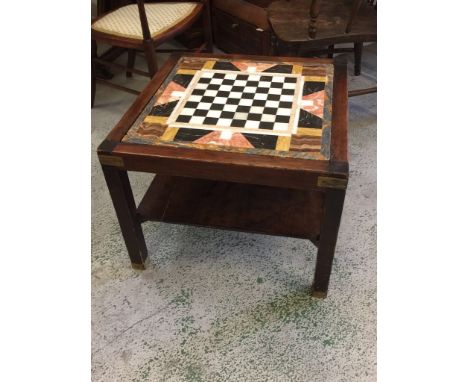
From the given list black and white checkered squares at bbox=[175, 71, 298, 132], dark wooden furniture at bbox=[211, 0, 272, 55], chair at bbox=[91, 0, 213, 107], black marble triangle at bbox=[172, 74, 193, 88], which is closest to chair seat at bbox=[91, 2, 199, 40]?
chair at bbox=[91, 0, 213, 107]

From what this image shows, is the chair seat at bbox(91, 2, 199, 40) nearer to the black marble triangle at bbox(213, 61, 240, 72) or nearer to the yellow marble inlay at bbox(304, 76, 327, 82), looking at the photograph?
the black marble triangle at bbox(213, 61, 240, 72)

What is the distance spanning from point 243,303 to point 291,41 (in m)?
1.29

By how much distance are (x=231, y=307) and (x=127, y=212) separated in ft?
1.70

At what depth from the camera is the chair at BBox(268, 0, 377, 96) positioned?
6.28ft

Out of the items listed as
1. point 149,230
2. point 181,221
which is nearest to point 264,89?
point 181,221

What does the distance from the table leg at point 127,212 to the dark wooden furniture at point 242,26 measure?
167 centimetres

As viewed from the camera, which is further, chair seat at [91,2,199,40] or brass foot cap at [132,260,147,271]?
chair seat at [91,2,199,40]

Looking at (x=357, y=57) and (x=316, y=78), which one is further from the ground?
(x=316, y=78)

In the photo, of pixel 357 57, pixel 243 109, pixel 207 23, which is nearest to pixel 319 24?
pixel 357 57

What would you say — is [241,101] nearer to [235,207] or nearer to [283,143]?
[283,143]

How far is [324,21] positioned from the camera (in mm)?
2068

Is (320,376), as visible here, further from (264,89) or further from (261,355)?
(264,89)

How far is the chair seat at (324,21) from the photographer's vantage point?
194cm

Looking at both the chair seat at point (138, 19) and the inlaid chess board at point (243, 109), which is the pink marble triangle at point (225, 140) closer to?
the inlaid chess board at point (243, 109)
